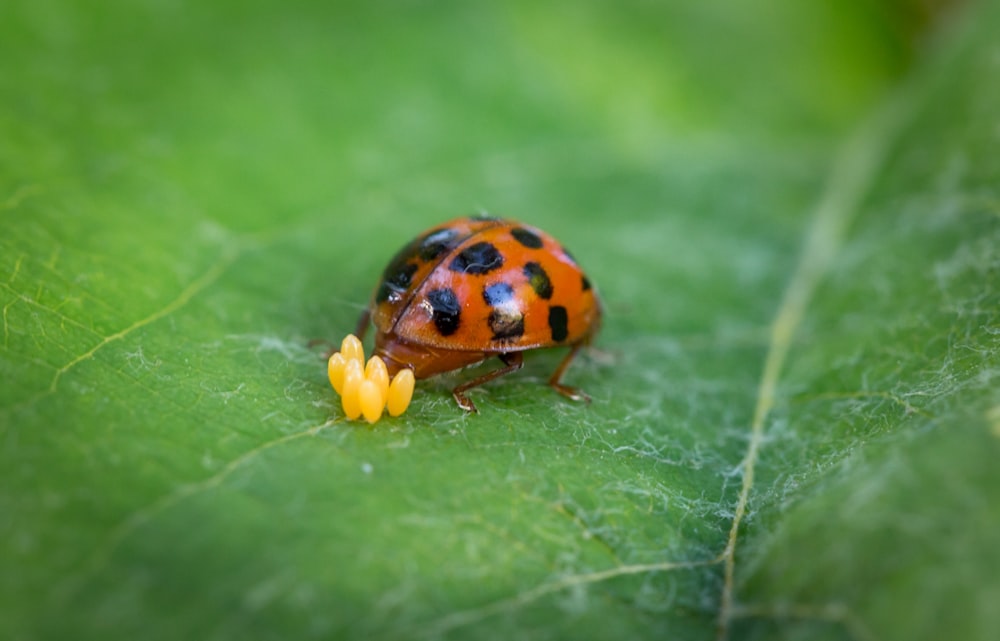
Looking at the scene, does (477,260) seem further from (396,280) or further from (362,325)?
(362,325)

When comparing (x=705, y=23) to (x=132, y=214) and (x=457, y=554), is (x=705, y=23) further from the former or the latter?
(x=457, y=554)

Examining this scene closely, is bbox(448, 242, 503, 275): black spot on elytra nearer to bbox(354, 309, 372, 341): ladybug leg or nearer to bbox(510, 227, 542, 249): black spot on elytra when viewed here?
bbox(510, 227, 542, 249): black spot on elytra

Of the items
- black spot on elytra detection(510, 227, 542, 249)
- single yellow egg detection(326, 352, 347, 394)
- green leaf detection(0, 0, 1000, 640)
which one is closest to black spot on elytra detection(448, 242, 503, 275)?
black spot on elytra detection(510, 227, 542, 249)

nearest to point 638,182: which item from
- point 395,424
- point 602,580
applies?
point 395,424

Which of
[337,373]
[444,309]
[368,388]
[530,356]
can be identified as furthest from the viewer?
[530,356]

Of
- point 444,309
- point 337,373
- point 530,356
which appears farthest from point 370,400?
point 530,356

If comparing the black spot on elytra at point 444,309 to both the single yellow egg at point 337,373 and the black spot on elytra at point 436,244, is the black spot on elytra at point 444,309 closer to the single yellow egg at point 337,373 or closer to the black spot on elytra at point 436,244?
the black spot on elytra at point 436,244
